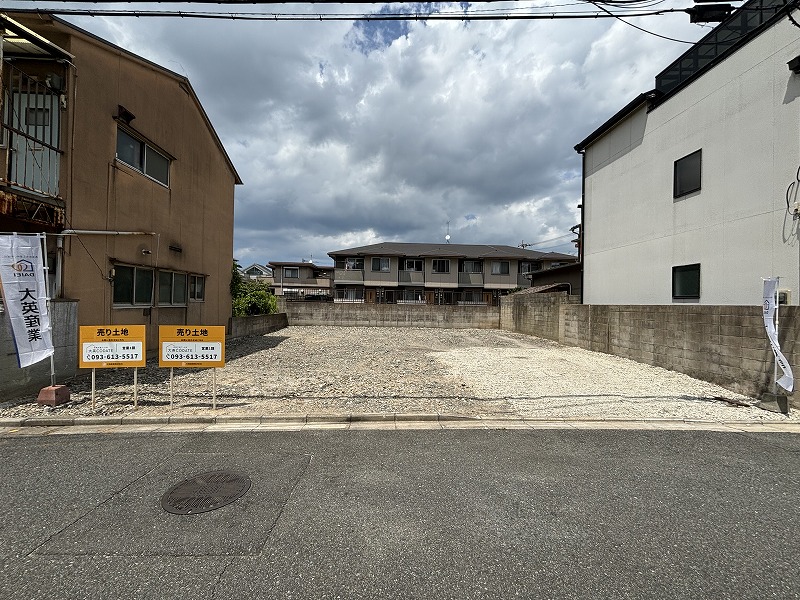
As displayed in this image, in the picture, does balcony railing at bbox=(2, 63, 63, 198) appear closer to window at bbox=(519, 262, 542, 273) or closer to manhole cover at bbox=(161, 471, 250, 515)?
manhole cover at bbox=(161, 471, 250, 515)

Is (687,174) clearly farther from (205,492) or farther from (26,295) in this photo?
(26,295)

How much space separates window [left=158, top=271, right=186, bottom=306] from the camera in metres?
9.84

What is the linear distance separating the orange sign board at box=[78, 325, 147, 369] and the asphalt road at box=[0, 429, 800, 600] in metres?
1.34

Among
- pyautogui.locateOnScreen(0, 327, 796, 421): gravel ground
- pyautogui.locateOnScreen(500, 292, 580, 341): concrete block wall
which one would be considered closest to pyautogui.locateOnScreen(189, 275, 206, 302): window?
pyautogui.locateOnScreen(0, 327, 796, 421): gravel ground

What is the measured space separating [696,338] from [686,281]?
2104mm

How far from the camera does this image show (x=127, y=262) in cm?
831

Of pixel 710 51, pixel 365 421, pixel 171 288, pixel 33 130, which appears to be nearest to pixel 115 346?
pixel 365 421

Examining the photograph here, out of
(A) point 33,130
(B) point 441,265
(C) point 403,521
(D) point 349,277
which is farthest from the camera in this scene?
(B) point 441,265

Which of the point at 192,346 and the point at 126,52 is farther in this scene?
the point at 126,52

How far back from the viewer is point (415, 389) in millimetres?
6898

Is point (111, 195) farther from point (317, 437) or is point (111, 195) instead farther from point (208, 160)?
point (317, 437)

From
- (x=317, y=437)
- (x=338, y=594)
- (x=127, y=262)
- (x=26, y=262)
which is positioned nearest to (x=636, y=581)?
(x=338, y=594)

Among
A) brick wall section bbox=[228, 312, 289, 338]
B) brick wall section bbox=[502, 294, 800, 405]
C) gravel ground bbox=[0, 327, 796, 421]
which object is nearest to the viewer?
gravel ground bbox=[0, 327, 796, 421]

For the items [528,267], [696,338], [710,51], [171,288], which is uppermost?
[710,51]
